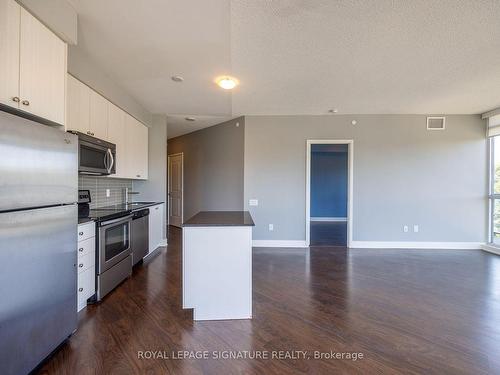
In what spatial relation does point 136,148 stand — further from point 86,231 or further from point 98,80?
point 86,231

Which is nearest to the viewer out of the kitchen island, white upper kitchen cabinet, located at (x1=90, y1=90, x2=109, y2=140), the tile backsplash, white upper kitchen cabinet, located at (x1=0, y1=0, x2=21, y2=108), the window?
white upper kitchen cabinet, located at (x1=0, y1=0, x2=21, y2=108)

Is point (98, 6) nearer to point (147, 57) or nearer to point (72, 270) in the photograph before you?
point (147, 57)

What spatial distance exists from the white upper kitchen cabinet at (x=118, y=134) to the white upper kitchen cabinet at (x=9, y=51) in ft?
5.63

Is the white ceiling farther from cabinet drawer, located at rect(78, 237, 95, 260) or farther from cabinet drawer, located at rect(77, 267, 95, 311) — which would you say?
cabinet drawer, located at rect(77, 267, 95, 311)

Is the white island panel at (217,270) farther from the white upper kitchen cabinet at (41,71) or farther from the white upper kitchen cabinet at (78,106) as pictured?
the white upper kitchen cabinet at (78,106)

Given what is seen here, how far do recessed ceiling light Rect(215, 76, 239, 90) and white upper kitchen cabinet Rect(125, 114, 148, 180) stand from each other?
5.26ft

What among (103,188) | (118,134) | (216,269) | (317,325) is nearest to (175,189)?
(103,188)

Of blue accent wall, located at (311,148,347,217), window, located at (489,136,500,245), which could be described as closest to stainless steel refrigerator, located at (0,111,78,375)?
window, located at (489,136,500,245)

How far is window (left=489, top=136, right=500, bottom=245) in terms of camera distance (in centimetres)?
446

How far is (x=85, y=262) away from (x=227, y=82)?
2.58 m

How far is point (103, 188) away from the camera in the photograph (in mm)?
3629

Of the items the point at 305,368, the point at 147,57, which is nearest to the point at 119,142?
the point at 147,57

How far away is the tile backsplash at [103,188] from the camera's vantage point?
3.25 metres

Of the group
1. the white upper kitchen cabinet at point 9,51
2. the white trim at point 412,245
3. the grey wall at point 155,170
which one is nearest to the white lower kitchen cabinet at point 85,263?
the white upper kitchen cabinet at point 9,51
